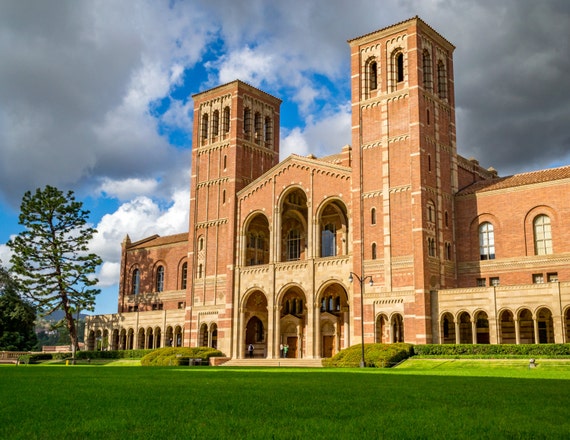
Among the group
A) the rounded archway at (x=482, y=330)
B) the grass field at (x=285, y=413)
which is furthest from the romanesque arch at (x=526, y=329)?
the grass field at (x=285, y=413)

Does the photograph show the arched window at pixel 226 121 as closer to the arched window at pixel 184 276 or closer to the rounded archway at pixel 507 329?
the arched window at pixel 184 276

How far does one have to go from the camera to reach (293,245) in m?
62.4

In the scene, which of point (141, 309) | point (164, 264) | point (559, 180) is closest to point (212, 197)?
point (164, 264)

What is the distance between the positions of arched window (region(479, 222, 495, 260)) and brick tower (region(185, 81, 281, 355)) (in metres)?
22.8

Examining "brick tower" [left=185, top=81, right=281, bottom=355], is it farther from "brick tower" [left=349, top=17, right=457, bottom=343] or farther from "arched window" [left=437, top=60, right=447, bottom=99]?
"arched window" [left=437, top=60, right=447, bottom=99]

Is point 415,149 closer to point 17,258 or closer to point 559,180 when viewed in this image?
point 559,180

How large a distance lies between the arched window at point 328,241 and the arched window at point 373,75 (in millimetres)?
13185

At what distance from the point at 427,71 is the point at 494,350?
23.6 metres

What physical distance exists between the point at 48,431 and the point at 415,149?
43.0 meters

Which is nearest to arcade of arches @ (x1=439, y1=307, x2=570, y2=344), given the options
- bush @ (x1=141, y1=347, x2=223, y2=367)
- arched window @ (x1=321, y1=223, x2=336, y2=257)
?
arched window @ (x1=321, y1=223, x2=336, y2=257)

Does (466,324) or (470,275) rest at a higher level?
(470,275)

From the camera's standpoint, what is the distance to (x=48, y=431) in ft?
30.0

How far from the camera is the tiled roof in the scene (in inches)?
1859

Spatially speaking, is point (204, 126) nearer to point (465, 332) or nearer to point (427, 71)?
point (427, 71)
